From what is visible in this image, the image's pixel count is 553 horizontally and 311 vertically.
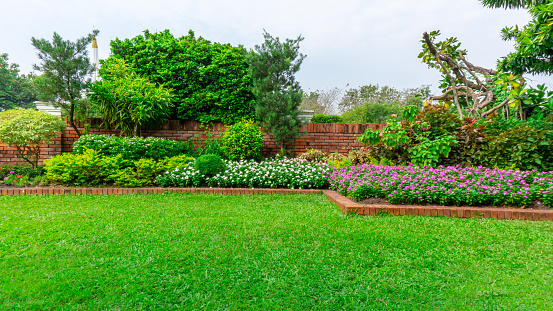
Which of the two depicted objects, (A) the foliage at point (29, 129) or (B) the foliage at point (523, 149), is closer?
(B) the foliage at point (523, 149)

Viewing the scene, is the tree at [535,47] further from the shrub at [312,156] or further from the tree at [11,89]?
the tree at [11,89]

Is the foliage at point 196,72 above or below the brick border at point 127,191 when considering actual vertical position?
above

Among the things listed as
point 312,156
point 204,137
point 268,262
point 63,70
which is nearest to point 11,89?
point 63,70

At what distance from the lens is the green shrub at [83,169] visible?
5430mm

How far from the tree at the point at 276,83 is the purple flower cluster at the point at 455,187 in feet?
9.65

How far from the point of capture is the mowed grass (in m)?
1.80

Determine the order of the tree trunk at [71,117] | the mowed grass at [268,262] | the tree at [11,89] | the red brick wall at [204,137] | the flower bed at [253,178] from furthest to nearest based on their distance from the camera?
the tree at [11,89] → the red brick wall at [204,137] → the tree trunk at [71,117] → the flower bed at [253,178] → the mowed grass at [268,262]

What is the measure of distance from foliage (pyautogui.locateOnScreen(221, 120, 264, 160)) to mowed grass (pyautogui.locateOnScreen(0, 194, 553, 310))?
3064mm

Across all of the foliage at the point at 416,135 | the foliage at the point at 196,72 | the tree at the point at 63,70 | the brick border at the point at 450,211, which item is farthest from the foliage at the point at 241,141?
the tree at the point at 63,70

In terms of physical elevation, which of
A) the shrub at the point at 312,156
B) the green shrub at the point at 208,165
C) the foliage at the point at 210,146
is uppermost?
the foliage at the point at 210,146

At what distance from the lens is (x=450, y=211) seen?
383cm

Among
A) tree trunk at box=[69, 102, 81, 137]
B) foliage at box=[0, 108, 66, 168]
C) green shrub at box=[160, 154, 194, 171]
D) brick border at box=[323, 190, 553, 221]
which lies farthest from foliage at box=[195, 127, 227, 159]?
brick border at box=[323, 190, 553, 221]

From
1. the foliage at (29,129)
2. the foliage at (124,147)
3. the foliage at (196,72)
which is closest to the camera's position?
the foliage at (124,147)

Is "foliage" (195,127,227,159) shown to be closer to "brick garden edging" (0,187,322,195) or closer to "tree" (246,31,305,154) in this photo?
"tree" (246,31,305,154)
